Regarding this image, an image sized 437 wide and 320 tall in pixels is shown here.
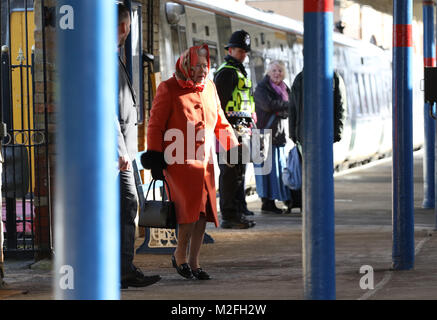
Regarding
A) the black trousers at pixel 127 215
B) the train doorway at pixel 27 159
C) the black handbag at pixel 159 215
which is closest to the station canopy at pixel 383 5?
the train doorway at pixel 27 159

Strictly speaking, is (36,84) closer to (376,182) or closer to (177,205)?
(177,205)

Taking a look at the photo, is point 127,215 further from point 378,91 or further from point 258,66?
point 378,91

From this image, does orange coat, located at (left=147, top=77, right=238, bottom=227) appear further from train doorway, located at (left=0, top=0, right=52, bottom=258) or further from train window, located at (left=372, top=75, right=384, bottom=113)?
train window, located at (left=372, top=75, right=384, bottom=113)

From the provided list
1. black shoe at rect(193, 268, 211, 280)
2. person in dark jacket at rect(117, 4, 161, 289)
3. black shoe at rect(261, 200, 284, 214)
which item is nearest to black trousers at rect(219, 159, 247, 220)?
black shoe at rect(261, 200, 284, 214)

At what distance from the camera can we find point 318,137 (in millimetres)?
5625

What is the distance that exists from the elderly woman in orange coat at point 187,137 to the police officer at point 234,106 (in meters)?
3.42

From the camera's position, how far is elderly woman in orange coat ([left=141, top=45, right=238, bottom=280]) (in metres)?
7.39

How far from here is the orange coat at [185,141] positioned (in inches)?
292

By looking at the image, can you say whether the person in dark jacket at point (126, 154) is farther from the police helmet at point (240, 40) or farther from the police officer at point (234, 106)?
the police helmet at point (240, 40)

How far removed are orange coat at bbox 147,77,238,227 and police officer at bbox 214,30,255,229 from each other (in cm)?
347

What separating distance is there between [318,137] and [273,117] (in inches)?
318

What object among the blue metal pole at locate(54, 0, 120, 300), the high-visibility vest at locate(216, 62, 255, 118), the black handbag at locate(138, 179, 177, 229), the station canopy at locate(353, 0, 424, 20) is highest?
the station canopy at locate(353, 0, 424, 20)

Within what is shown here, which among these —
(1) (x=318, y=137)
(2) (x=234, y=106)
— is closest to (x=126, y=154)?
(1) (x=318, y=137)

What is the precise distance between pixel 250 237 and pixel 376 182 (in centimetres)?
915
